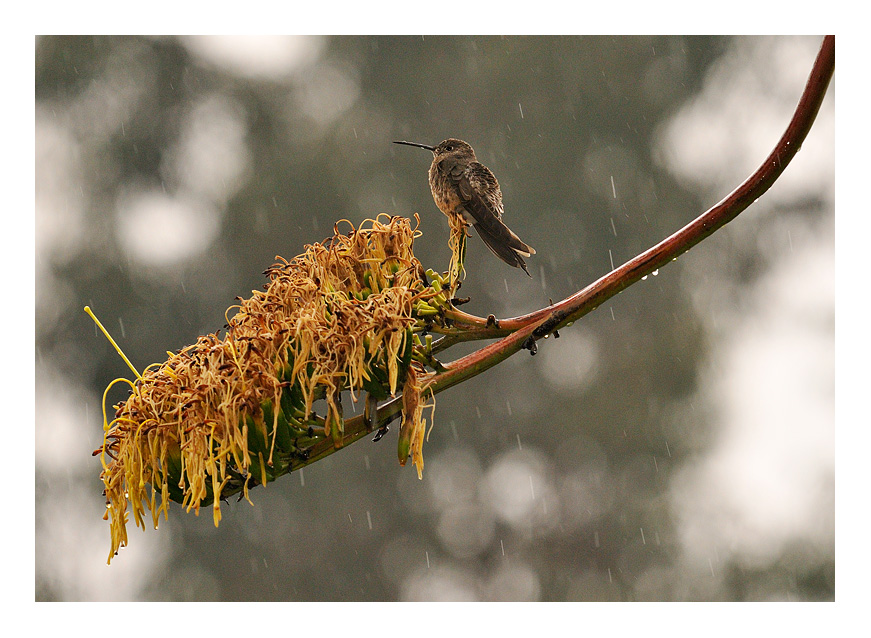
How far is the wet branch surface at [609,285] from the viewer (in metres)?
1.22

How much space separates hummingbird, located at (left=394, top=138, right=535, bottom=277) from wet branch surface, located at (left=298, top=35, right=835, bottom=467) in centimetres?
20

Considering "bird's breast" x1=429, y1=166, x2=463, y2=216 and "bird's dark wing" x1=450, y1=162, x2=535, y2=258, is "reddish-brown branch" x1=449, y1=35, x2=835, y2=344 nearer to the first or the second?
"bird's dark wing" x1=450, y1=162, x2=535, y2=258

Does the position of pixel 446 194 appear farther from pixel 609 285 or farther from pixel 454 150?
pixel 609 285

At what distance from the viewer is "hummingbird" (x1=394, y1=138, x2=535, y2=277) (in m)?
1.60

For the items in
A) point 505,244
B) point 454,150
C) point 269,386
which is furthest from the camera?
point 454,150

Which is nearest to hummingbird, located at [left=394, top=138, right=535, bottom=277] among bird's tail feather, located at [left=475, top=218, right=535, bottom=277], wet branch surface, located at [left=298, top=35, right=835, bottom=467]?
bird's tail feather, located at [left=475, top=218, right=535, bottom=277]

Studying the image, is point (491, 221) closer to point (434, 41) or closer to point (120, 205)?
point (120, 205)

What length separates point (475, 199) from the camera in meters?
1.66

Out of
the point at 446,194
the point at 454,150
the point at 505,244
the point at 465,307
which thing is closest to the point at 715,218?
the point at 505,244

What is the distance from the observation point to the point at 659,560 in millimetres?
9477

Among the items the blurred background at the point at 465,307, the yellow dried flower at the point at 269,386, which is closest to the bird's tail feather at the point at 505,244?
the yellow dried flower at the point at 269,386

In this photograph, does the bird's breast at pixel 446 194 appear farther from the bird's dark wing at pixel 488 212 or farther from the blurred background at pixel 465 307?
the blurred background at pixel 465 307

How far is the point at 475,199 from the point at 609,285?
0.45 metres

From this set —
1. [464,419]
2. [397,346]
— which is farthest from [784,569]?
[397,346]
